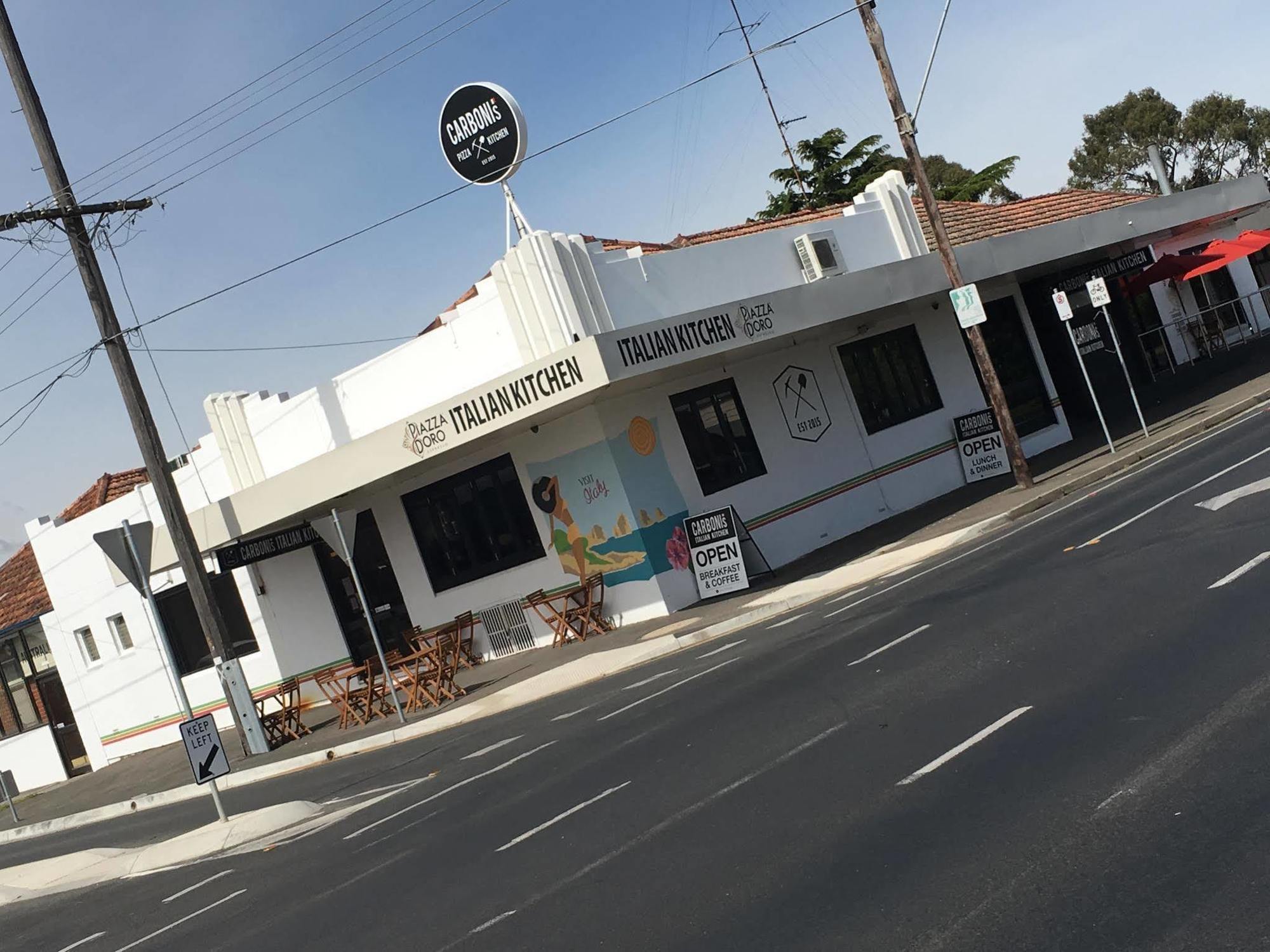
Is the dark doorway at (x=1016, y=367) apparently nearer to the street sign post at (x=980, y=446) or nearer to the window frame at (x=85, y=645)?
the street sign post at (x=980, y=446)

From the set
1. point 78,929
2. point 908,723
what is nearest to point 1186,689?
point 908,723

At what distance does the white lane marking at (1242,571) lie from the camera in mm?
9969

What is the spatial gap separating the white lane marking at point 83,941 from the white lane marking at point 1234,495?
11886 mm

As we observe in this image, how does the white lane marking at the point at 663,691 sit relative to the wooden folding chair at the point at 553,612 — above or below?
below

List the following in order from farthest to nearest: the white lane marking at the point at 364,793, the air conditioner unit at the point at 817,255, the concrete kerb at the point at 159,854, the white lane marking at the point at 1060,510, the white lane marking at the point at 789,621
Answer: the air conditioner unit at the point at 817,255 → the white lane marking at the point at 789,621 → the white lane marking at the point at 1060,510 → the concrete kerb at the point at 159,854 → the white lane marking at the point at 364,793

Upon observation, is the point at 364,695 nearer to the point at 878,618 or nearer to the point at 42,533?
the point at 878,618

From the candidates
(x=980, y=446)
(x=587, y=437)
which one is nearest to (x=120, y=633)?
(x=587, y=437)

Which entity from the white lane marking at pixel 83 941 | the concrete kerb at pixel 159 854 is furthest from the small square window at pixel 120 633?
the white lane marking at pixel 83 941

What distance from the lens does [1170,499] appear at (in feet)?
48.0

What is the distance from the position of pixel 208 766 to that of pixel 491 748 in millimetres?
3384

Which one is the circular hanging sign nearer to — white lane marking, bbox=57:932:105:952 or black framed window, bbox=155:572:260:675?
black framed window, bbox=155:572:260:675

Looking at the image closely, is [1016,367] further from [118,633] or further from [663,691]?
[118,633]

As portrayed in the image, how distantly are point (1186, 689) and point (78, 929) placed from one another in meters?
10.2

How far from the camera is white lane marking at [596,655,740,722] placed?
43.1 ft
